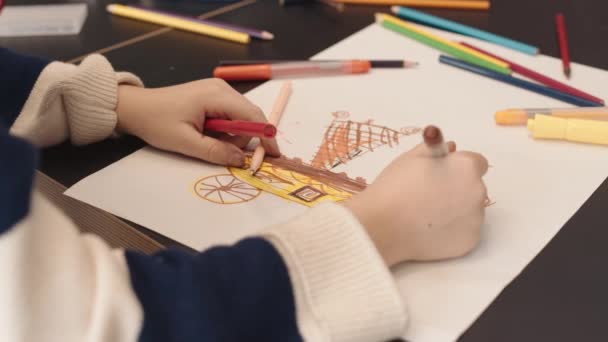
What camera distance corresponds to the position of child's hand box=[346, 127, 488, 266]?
0.48 m

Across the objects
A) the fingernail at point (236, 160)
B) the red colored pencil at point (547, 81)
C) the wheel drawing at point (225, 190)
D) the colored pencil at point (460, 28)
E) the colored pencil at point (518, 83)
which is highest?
the colored pencil at point (460, 28)

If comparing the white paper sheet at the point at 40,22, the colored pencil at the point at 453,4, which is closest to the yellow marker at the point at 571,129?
the colored pencil at the point at 453,4

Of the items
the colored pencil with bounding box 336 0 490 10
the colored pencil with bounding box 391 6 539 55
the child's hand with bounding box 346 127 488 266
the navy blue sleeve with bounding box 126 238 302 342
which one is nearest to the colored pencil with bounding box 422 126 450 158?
the child's hand with bounding box 346 127 488 266

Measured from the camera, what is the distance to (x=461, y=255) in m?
0.48

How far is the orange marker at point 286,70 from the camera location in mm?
761

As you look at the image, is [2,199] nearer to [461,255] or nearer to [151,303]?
[151,303]

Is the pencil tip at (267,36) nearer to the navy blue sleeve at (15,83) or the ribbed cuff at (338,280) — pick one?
the navy blue sleeve at (15,83)

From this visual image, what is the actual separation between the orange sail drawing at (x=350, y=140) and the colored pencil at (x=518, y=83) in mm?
141

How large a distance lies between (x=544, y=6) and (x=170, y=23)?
1.66ft

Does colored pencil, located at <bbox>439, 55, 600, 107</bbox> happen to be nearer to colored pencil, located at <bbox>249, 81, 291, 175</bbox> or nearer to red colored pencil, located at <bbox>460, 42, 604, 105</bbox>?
red colored pencil, located at <bbox>460, 42, 604, 105</bbox>

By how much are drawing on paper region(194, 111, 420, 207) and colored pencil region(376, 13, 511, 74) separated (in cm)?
16

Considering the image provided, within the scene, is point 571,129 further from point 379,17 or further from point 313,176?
point 379,17

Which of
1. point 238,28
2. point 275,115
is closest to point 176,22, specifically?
point 238,28

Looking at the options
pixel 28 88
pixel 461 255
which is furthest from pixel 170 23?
pixel 461 255
